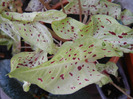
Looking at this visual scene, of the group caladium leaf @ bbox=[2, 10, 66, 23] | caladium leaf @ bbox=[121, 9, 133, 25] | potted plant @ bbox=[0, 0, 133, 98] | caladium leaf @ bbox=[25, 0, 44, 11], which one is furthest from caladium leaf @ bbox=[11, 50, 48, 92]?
caladium leaf @ bbox=[121, 9, 133, 25]

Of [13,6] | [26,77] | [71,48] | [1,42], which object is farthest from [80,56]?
[1,42]

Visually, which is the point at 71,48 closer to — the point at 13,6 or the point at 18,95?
the point at 13,6

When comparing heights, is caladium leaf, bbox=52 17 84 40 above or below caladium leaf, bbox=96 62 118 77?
above

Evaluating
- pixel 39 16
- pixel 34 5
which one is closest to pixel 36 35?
pixel 39 16

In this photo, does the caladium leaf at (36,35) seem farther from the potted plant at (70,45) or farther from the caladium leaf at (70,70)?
the caladium leaf at (70,70)

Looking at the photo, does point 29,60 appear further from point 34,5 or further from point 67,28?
point 34,5

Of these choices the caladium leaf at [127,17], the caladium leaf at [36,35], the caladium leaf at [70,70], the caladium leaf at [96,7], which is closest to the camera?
→ the caladium leaf at [70,70]

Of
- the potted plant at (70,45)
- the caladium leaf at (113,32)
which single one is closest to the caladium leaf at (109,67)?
the potted plant at (70,45)

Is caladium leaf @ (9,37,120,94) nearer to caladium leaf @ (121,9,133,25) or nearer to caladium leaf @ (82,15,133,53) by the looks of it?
caladium leaf @ (82,15,133,53)
